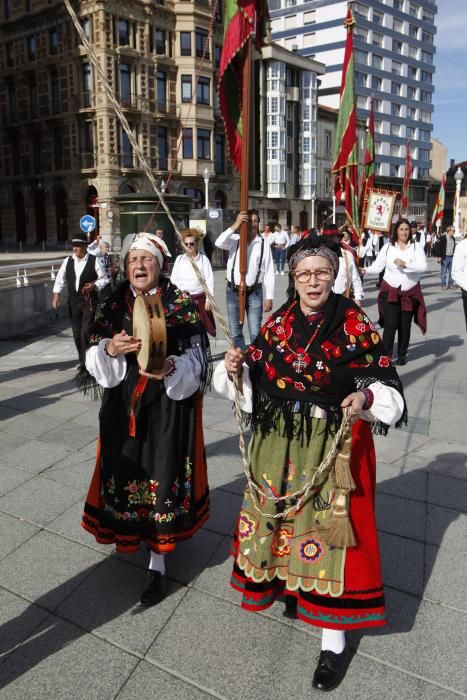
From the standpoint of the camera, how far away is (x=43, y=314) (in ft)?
38.7

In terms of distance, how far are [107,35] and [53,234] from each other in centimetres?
1244

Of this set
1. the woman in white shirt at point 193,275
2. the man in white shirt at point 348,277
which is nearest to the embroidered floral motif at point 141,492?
the woman in white shirt at point 193,275

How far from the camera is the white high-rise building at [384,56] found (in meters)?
58.1

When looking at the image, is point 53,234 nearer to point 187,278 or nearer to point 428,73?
point 187,278

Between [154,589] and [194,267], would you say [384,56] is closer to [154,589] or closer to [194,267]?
[194,267]

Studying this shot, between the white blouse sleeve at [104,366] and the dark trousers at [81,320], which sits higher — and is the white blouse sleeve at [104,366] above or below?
above

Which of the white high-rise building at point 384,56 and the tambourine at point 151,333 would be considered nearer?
the tambourine at point 151,333

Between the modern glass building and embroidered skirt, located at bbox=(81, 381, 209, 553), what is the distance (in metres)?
59.7

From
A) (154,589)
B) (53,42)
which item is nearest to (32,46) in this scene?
(53,42)

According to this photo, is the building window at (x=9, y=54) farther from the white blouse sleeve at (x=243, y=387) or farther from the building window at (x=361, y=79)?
the white blouse sleeve at (x=243, y=387)

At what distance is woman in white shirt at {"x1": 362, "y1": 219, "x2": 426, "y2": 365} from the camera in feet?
24.8

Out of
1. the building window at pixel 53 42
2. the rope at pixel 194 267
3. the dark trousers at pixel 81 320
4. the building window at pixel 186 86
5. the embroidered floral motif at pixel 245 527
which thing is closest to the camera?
the rope at pixel 194 267

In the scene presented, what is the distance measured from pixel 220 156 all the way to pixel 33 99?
42.7ft

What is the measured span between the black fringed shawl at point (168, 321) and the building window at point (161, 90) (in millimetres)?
37461
